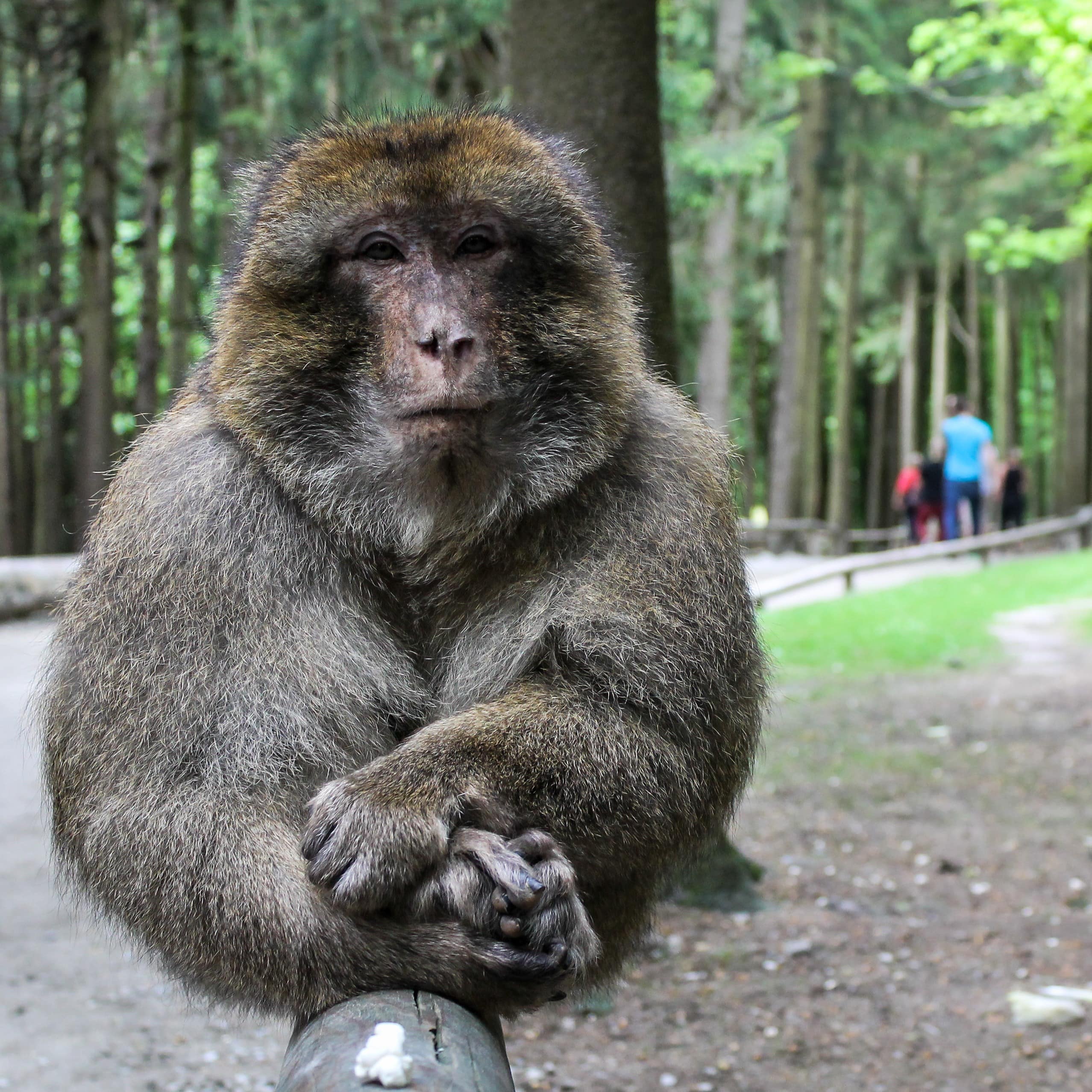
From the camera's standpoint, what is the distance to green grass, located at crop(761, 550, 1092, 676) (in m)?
10.8

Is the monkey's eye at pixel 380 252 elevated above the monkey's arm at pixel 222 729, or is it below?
above

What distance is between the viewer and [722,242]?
1752 centimetres

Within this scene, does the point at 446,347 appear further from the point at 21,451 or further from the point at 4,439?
the point at 21,451

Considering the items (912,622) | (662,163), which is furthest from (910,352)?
(662,163)

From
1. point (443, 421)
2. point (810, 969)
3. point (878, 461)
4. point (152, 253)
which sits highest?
point (152, 253)

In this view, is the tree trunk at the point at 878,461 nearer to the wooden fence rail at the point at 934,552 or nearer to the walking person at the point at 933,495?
the wooden fence rail at the point at 934,552

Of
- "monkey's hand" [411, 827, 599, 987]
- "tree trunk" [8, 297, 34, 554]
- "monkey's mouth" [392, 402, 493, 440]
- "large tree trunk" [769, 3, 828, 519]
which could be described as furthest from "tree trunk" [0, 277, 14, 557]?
"monkey's hand" [411, 827, 599, 987]

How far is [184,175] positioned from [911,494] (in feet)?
→ 44.5

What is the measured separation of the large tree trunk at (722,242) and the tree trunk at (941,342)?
12.4 meters

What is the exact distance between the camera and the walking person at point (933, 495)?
66.1 ft

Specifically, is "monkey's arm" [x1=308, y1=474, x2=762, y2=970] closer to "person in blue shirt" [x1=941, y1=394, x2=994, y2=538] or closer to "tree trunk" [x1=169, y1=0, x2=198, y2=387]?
"tree trunk" [x1=169, y1=0, x2=198, y2=387]

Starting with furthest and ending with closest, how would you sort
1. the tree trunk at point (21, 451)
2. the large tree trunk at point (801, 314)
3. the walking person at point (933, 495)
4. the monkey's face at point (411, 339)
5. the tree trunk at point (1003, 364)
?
the tree trunk at point (1003, 364) < the tree trunk at point (21, 451) < the walking person at point (933, 495) < the large tree trunk at point (801, 314) < the monkey's face at point (411, 339)

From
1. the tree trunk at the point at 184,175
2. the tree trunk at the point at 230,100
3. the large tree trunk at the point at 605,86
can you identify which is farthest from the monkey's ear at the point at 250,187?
the tree trunk at the point at 184,175

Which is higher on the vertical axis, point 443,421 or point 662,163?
point 662,163
